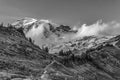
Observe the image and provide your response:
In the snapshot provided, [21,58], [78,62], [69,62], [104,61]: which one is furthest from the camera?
[104,61]

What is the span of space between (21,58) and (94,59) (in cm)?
9512

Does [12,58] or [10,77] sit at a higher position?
[12,58]

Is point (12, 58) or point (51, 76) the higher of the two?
point (12, 58)

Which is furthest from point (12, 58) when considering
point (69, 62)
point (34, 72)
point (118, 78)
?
point (118, 78)

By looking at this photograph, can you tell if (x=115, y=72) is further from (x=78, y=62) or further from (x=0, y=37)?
(x=0, y=37)

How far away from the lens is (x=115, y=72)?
557 feet

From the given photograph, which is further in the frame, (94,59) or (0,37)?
(94,59)

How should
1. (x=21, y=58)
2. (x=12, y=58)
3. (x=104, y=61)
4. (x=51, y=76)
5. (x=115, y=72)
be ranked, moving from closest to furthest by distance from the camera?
1. (x=51, y=76)
2. (x=12, y=58)
3. (x=21, y=58)
4. (x=115, y=72)
5. (x=104, y=61)

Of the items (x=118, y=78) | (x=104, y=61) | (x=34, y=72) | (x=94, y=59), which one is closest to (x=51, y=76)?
(x=34, y=72)

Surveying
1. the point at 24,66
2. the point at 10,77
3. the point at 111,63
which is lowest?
the point at 10,77

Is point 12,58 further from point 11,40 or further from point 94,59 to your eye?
point 94,59

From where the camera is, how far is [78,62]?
151125 millimetres

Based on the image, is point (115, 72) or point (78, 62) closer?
point (78, 62)

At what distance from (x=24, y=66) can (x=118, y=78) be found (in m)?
97.2
